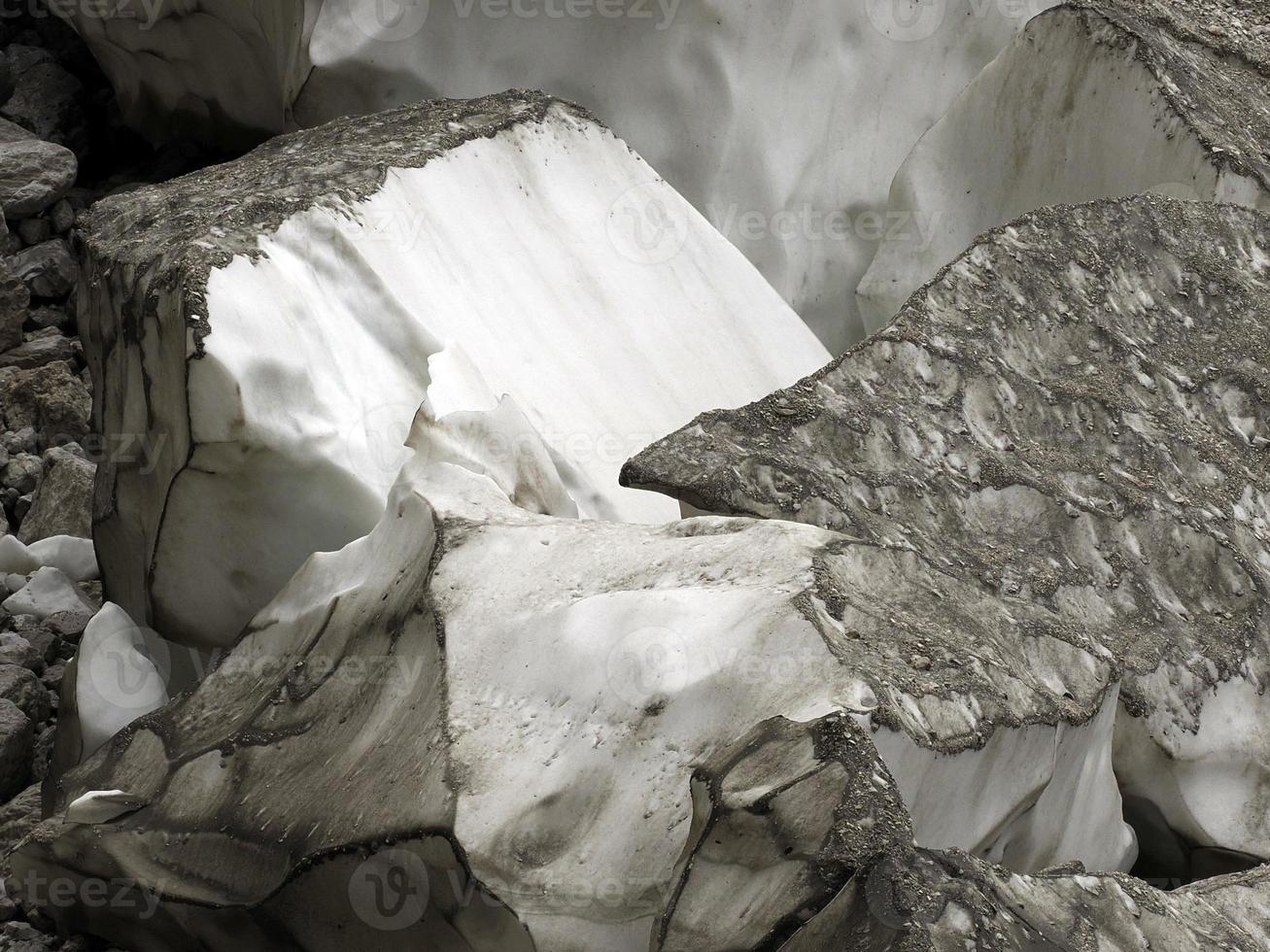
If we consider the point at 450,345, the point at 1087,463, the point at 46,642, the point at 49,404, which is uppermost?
the point at 450,345

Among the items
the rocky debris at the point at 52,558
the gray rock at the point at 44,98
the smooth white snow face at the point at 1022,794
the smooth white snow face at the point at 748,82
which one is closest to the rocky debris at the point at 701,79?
the smooth white snow face at the point at 748,82

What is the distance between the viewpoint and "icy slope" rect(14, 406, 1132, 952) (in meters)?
1.27

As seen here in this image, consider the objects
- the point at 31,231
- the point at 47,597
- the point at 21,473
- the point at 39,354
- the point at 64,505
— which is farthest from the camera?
the point at 31,231

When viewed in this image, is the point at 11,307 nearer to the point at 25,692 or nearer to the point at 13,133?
the point at 13,133

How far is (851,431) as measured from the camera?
75.9 inches

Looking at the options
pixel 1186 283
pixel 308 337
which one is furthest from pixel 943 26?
pixel 308 337

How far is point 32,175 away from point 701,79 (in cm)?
129

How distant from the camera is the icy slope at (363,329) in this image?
1.88 m

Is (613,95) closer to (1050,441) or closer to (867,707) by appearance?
(1050,441)

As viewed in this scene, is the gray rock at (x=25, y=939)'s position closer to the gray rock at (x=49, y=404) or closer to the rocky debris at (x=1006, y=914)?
the rocky debris at (x=1006, y=914)
